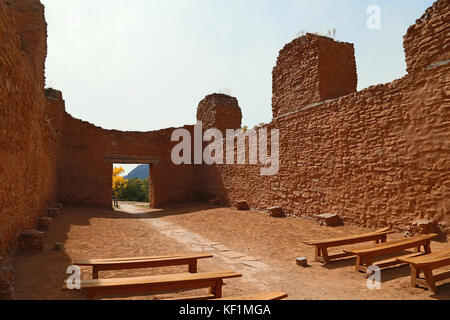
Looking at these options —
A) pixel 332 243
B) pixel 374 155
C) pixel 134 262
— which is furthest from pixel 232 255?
pixel 374 155

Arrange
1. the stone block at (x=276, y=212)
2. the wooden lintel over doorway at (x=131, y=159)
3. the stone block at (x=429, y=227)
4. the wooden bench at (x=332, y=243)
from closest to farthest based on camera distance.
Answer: the wooden bench at (x=332, y=243), the stone block at (x=429, y=227), the stone block at (x=276, y=212), the wooden lintel over doorway at (x=131, y=159)

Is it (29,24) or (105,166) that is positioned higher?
(29,24)

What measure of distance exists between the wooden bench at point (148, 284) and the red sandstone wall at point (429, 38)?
605 cm

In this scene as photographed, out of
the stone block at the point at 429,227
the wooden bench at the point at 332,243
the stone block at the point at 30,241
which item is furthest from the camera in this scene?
the stone block at the point at 429,227

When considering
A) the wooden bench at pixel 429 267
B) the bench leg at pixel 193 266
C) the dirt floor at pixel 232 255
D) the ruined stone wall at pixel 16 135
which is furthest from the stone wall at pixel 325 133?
the bench leg at pixel 193 266

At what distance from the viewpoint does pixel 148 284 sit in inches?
116

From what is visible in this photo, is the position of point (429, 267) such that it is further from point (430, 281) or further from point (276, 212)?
point (276, 212)

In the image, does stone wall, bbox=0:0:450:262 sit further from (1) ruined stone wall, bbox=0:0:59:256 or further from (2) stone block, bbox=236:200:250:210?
(2) stone block, bbox=236:200:250:210

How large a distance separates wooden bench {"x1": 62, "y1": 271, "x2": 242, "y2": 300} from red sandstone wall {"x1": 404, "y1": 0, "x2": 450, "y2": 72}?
6.05 m

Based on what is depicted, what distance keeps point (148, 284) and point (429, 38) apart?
7080mm

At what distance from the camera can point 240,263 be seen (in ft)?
16.6

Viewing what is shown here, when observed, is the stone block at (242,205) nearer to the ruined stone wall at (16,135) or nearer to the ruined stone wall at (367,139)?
the ruined stone wall at (367,139)

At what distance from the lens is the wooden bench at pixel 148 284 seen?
2836mm
